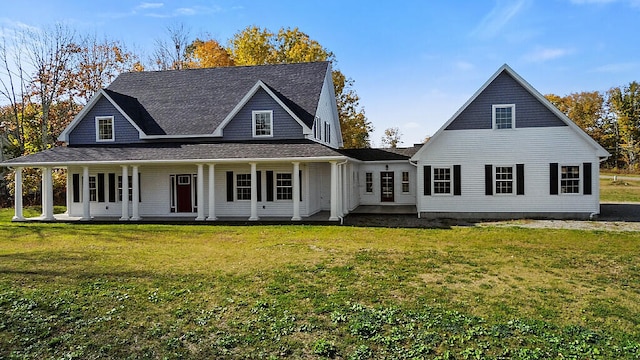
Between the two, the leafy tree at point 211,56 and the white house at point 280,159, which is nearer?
the white house at point 280,159

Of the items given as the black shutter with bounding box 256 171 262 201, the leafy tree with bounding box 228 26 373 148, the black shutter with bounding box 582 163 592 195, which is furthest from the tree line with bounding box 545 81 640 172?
the black shutter with bounding box 256 171 262 201

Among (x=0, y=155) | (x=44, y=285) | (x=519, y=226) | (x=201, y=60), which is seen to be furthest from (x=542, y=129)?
(x=0, y=155)

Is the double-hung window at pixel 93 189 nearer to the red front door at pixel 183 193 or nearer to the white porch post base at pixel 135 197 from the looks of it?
the white porch post base at pixel 135 197

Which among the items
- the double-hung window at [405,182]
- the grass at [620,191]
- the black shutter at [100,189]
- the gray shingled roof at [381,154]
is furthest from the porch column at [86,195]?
the grass at [620,191]

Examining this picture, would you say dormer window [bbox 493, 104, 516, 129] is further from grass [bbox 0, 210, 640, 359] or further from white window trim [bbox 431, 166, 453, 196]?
grass [bbox 0, 210, 640, 359]

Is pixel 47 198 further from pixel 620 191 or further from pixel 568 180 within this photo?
pixel 620 191

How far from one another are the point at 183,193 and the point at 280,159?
5.97 meters

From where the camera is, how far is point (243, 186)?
68.4 ft

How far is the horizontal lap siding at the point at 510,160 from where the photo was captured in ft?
63.4

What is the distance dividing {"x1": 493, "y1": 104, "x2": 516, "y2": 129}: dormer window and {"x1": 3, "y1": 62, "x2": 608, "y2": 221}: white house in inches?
1.7

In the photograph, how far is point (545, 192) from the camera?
1955 cm

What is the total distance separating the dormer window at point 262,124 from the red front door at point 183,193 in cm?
392

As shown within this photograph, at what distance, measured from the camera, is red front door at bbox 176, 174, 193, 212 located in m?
21.5

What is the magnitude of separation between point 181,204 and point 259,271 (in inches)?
514
